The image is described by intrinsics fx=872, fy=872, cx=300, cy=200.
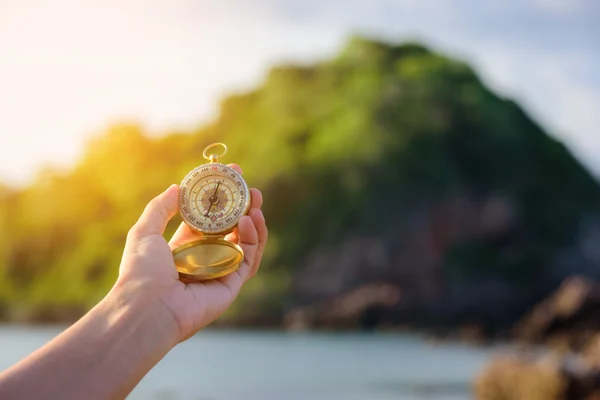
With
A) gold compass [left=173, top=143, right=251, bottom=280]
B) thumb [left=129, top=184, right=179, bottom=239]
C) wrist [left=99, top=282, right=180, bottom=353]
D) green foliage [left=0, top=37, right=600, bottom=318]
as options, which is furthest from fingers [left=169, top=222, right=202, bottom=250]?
green foliage [left=0, top=37, right=600, bottom=318]

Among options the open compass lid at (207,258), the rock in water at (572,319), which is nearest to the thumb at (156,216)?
the open compass lid at (207,258)

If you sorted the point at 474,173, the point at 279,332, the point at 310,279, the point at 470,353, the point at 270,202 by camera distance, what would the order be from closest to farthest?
the point at 470,353
the point at 279,332
the point at 310,279
the point at 270,202
the point at 474,173

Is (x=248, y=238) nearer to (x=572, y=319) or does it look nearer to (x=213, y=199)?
(x=213, y=199)

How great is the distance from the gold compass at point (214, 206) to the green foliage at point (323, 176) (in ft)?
127

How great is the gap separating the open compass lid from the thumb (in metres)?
0.11

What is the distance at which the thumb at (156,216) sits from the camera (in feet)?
8.18

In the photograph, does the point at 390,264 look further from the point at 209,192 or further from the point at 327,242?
the point at 209,192

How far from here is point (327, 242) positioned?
45.1m

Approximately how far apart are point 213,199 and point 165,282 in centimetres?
70

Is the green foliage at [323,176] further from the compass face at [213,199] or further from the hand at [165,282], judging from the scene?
the hand at [165,282]

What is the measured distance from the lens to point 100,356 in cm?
201

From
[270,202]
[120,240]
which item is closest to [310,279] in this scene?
[270,202]

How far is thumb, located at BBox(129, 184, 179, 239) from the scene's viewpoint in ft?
8.18

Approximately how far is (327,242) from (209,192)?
42.1m
